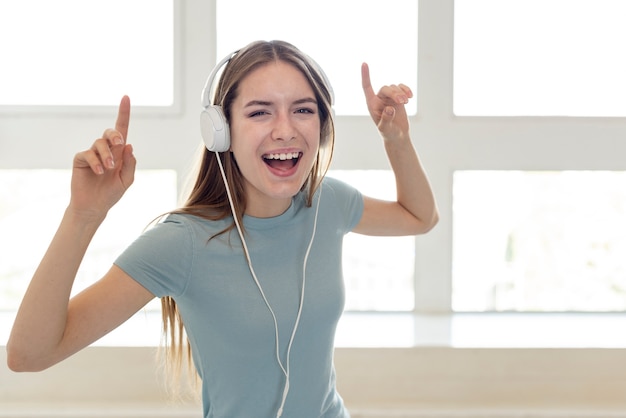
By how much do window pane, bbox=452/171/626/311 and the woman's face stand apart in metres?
1.33

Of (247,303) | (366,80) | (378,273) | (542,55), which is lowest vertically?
(378,273)

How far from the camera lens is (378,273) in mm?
2723

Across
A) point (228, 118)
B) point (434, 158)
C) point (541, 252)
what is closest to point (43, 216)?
point (434, 158)

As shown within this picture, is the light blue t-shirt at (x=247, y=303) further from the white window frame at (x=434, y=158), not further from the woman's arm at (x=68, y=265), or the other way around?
the white window frame at (x=434, y=158)

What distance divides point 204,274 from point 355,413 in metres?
0.97

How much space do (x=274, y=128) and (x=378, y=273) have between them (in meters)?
1.37

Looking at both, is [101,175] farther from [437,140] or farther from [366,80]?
[437,140]

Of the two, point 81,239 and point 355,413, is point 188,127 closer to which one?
point 355,413

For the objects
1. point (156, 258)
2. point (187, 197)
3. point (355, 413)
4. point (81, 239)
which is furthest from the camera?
point (355, 413)

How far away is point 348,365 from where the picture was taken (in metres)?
2.25

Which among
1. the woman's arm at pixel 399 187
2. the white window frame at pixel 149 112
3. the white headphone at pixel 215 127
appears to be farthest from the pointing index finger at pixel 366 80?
the white window frame at pixel 149 112

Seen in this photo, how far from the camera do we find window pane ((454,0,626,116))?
8.60ft

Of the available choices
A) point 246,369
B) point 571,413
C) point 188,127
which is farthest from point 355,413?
point 188,127

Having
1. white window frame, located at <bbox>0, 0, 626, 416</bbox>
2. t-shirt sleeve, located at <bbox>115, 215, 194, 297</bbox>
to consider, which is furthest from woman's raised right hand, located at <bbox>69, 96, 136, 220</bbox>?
white window frame, located at <bbox>0, 0, 626, 416</bbox>
